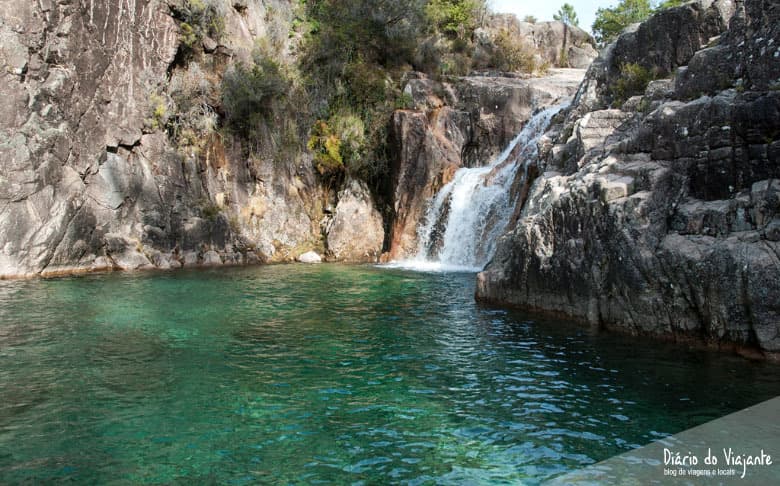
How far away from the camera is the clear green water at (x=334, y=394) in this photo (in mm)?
5527

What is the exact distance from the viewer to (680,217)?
9.85 m

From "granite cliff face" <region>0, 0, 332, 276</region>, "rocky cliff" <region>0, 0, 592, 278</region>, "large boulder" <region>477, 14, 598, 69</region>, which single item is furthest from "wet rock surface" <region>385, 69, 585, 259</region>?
"large boulder" <region>477, 14, 598, 69</region>

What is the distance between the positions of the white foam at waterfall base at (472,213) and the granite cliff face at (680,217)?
727 cm

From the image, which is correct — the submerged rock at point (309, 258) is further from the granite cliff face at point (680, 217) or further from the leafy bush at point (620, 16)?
the leafy bush at point (620, 16)

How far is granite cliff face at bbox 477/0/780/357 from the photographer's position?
873 centimetres

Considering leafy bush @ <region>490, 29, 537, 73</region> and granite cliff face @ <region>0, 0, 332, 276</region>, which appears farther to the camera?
leafy bush @ <region>490, 29, 537, 73</region>

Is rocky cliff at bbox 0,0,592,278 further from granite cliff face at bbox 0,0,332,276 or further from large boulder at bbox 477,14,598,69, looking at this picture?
large boulder at bbox 477,14,598,69

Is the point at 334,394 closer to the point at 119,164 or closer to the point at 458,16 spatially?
the point at 119,164

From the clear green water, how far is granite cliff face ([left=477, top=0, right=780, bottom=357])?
743 millimetres

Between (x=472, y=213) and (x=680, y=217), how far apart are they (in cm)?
1215

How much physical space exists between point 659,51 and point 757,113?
23.5 feet

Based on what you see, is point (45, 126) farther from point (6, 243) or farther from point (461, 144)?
point (461, 144)

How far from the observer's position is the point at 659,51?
15469 millimetres

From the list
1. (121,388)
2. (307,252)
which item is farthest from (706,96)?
(307,252)
